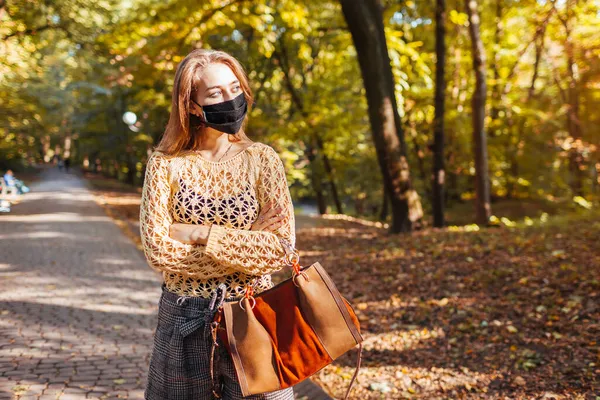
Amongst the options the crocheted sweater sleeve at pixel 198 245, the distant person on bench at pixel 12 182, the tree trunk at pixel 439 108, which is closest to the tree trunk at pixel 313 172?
the tree trunk at pixel 439 108

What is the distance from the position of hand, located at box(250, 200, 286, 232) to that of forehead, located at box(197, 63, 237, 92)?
58 cm

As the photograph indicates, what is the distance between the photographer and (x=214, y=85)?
2.43 m

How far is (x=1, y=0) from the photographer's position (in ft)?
51.0

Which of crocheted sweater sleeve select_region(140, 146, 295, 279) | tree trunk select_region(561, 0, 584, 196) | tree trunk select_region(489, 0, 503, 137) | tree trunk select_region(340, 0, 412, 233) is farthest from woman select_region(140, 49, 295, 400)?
tree trunk select_region(561, 0, 584, 196)

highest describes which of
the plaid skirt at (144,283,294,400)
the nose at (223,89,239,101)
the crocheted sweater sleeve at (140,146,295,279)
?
the nose at (223,89,239,101)

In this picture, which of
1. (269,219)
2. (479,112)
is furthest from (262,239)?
(479,112)

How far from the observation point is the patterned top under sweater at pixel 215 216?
2324 mm

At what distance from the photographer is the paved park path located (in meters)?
4.93

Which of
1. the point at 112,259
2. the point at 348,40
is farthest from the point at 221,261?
the point at 348,40

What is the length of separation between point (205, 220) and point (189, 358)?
2.03ft

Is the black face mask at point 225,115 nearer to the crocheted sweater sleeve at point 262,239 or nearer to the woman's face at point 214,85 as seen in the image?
the woman's face at point 214,85

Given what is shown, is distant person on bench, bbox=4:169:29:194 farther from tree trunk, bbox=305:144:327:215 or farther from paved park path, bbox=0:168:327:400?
tree trunk, bbox=305:144:327:215

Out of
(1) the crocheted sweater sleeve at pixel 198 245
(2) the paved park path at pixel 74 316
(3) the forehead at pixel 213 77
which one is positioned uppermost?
(3) the forehead at pixel 213 77

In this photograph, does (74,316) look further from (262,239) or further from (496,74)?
(496,74)
